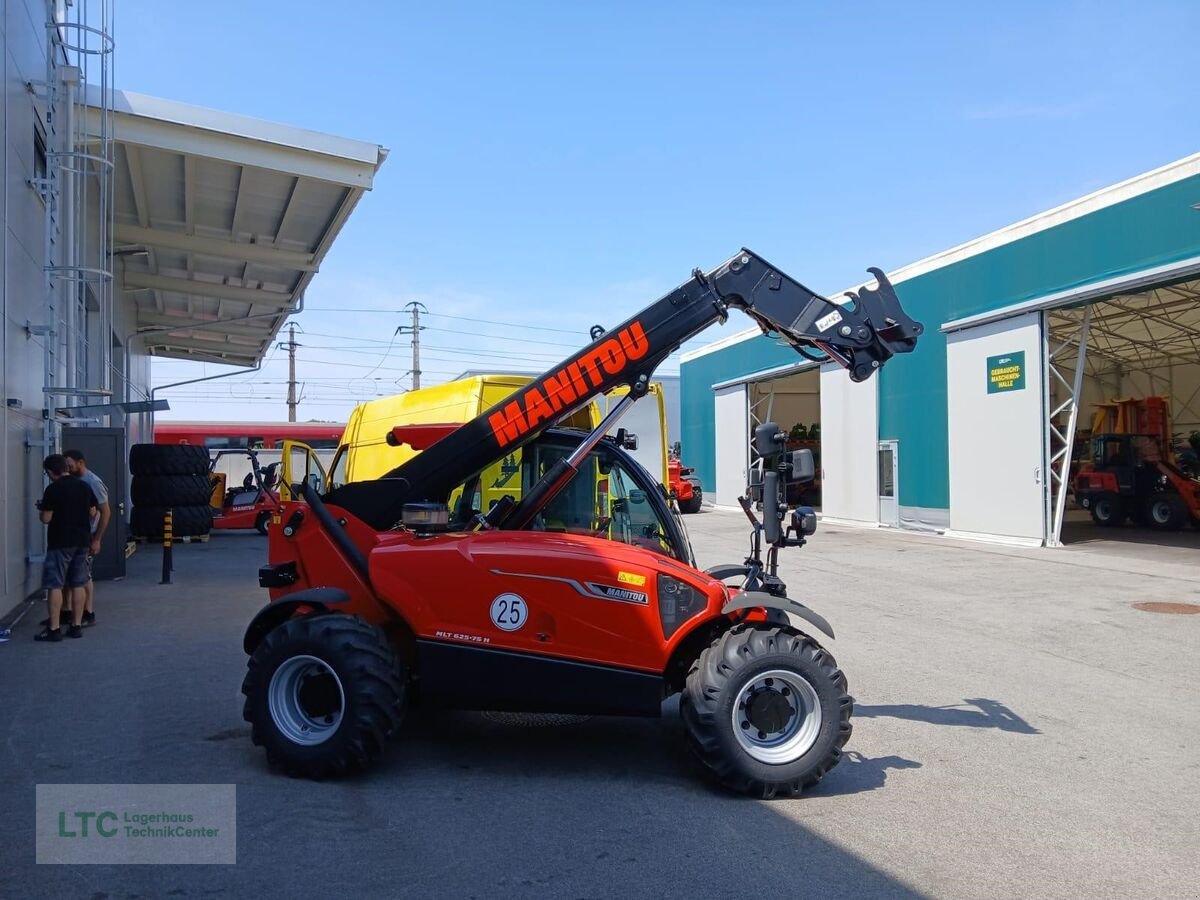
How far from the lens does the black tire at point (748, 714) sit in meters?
5.18

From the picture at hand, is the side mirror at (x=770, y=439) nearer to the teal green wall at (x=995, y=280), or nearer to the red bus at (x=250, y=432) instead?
the teal green wall at (x=995, y=280)

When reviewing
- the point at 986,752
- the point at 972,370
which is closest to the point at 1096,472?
the point at 972,370

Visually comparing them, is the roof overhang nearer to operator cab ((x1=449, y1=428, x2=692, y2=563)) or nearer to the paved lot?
the paved lot

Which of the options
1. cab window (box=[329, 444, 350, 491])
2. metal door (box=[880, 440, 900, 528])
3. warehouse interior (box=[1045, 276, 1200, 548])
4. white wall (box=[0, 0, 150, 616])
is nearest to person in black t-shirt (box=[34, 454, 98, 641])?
white wall (box=[0, 0, 150, 616])

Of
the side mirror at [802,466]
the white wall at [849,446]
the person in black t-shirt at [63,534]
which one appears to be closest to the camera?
the side mirror at [802,466]

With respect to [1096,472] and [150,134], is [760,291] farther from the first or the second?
[1096,472]

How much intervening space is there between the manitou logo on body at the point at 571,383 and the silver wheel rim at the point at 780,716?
2103 mm

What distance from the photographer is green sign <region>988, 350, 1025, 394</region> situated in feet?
65.3

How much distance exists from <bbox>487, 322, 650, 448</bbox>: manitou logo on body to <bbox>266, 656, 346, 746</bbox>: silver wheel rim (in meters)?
1.78

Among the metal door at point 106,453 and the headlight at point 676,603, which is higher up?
the metal door at point 106,453

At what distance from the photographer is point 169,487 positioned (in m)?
19.7

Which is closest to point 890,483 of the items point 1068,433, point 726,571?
point 1068,433

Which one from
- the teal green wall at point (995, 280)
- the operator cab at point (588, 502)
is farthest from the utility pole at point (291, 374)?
the operator cab at point (588, 502)

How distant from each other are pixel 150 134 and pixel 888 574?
12.9 meters
